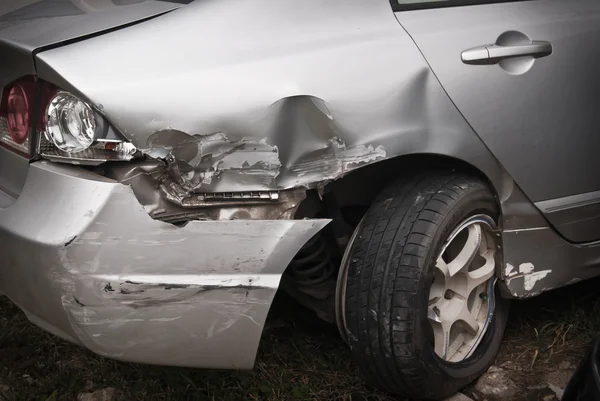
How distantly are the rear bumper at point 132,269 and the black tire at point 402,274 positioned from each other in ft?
1.05

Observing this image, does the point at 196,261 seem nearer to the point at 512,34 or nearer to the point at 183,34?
the point at 183,34

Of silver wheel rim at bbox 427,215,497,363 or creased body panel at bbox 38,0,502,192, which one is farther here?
silver wheel rim at bbox 427,215,497,363

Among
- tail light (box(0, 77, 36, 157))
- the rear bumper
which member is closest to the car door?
the rear bumper

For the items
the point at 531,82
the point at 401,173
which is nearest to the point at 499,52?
the point at 531,82

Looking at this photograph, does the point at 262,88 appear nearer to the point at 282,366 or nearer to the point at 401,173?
the point at 401,173

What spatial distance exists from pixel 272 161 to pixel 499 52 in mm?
837

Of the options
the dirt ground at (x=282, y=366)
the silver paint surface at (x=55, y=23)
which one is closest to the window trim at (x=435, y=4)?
the silver paint surface at (x=55, y=23)

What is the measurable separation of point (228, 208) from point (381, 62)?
0.60 meters

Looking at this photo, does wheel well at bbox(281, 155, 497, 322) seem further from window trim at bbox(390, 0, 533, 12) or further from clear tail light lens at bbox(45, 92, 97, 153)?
clear tail light lens at bbox(45, 92, 97, 153)

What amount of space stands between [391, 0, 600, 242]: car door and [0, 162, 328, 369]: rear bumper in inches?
26.4

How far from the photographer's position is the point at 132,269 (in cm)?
178

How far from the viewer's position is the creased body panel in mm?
1781

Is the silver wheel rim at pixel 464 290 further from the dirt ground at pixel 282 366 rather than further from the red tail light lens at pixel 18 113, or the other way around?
the red tail light lens at pixel 18 113

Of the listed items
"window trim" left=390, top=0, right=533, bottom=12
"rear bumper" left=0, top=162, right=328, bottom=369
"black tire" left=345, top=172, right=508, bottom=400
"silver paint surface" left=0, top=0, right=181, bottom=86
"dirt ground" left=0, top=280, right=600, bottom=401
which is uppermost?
"silver paint surface" left=0, top=0, right=181, bottom=86
